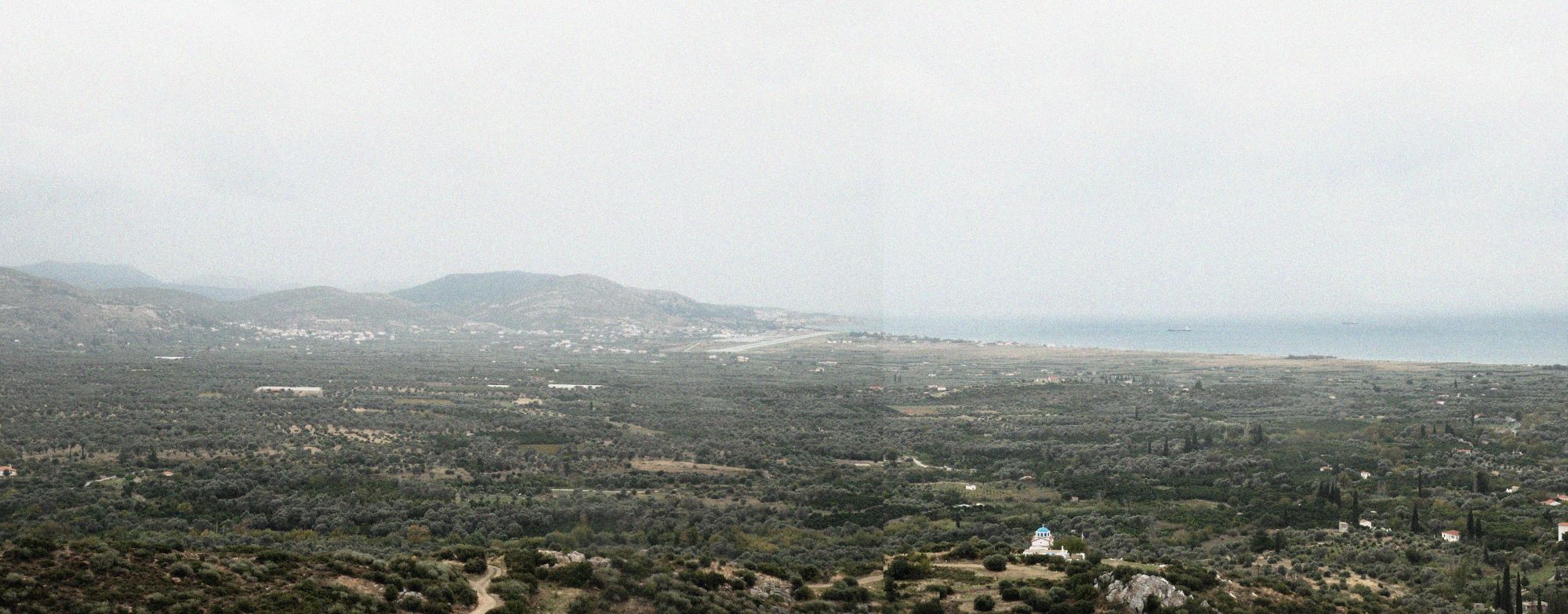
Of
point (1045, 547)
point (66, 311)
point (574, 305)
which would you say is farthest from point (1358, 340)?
point (66, 311)

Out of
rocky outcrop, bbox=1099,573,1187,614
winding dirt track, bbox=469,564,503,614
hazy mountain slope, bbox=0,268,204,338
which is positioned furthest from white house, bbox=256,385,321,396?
hazy mountain slope, bbox=0,268,204,338

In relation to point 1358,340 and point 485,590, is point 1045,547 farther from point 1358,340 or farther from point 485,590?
point 1358,340

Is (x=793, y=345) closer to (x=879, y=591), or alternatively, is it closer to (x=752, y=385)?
(x=752, y=385)

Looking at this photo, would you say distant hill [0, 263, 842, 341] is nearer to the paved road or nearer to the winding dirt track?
the paved road

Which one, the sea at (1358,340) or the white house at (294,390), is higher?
the sea at (1358,340)

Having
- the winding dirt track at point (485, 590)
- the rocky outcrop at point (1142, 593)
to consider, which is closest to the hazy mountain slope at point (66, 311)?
the winding dirt track at point (485, 590)

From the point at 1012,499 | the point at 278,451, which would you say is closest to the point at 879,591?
the point at 1012,499

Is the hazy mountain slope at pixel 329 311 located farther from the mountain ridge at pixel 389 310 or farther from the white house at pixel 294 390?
the white house at pixel 294 390
